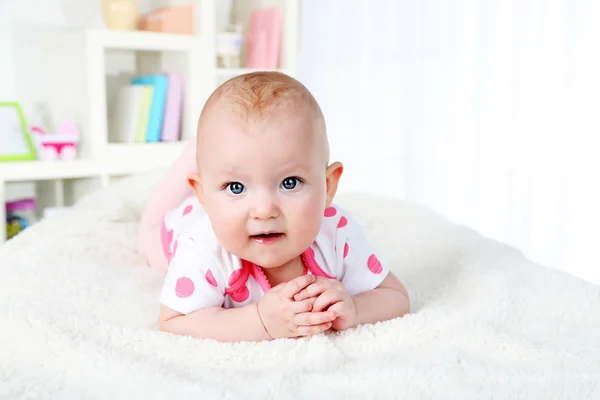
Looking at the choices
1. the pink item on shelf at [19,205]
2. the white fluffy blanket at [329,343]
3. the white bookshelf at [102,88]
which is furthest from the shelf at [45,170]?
the white fluffy blanket at [329,343]

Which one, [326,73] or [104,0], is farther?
[326,73]

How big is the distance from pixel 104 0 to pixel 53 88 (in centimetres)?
40

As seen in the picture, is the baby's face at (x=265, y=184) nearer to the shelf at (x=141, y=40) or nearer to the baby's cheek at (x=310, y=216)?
the baby's cheek at (x=310, y=216)

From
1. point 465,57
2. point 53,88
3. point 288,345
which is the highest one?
point 465,57

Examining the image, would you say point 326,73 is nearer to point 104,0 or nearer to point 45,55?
point 104,0

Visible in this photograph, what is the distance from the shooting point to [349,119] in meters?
2.94

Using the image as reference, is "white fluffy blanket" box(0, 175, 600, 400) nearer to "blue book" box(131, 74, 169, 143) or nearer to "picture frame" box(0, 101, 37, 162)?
"picture frame" box(0, 101, 37, 162)

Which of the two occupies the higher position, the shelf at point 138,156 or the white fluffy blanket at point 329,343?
the white fluffy blanket at point 329,343

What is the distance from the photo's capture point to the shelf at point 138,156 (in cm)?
253

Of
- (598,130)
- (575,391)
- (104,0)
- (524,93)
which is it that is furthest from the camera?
(104,0)

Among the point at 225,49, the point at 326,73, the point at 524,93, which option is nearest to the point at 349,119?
the point at 326,73

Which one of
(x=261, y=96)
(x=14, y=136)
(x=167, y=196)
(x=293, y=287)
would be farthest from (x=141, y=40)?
(x=293, y=287)

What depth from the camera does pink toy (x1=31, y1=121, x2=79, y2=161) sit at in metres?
2.40

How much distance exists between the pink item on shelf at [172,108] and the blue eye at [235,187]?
5.91 feet
